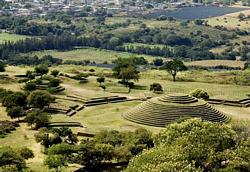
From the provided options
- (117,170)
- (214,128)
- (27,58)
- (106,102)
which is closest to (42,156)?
(117,170)

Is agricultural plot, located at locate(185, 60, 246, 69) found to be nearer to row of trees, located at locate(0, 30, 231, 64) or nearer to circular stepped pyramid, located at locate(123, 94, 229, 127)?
row of trees, located at locate(0, 30, 231, 64)

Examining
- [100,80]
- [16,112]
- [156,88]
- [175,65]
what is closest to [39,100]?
[16,112]

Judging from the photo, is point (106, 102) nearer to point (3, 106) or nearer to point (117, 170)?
point (3, 106)

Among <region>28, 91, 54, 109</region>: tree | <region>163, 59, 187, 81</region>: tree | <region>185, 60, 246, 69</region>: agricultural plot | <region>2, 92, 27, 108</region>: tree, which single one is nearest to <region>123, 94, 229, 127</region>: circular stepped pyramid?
<region>28, 91, 54, 109</region>: tree

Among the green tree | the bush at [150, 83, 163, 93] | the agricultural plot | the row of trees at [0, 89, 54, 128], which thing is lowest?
the agricultural plot

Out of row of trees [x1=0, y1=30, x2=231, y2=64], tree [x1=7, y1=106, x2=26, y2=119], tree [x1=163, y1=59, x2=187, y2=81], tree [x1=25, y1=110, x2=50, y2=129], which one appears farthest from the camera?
row of trees [x1=0, y1=30, x2=231, y2=64]

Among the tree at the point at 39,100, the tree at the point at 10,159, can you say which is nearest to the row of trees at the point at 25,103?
the tree at the point at 39,100

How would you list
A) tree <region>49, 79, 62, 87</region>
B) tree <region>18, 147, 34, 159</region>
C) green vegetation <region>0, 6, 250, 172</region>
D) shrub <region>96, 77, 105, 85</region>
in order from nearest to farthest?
green vegetation <region>0, 6, 250, 172</region>
tree <region>18, 147, 34, 159</region>
tree <region>49, 79, 62, 87</region>
shrub <region>96, 77, 105, 85</region>
